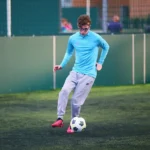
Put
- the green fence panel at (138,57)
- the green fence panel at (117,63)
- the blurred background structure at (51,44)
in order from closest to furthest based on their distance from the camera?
the blurred background structure at (51,44) < the green fence panel at (117,63) < the green fence panel at (138,57)

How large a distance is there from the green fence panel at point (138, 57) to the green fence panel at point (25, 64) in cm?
317

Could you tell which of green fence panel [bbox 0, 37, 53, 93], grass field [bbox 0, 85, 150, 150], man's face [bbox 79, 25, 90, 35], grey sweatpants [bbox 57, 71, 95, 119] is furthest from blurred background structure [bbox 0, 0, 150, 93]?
man's face [bbox 79, 25, 90, 35]

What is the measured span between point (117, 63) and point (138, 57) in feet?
2.73

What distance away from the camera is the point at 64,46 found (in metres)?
20.8

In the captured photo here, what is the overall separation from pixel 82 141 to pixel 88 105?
5590 millimetres

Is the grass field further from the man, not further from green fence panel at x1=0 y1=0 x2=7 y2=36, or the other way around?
green fence panel at x1=0 y1=0 x2=7 y2=36

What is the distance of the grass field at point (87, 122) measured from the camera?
1079 centimetres

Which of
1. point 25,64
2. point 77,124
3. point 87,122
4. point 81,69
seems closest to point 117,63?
point 25,64

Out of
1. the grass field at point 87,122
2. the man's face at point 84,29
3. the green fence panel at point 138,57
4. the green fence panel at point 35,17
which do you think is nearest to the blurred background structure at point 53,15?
the green fence panel at point 35,17

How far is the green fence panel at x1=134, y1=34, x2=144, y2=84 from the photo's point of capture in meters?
22.4

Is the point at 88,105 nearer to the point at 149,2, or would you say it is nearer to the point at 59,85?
the point at 59,85

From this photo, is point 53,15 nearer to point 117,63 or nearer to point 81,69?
point 117,63

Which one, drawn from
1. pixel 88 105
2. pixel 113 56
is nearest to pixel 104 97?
pixel 88 105

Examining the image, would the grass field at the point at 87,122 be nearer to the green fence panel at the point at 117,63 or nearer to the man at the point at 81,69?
the man at the point at 81,69
